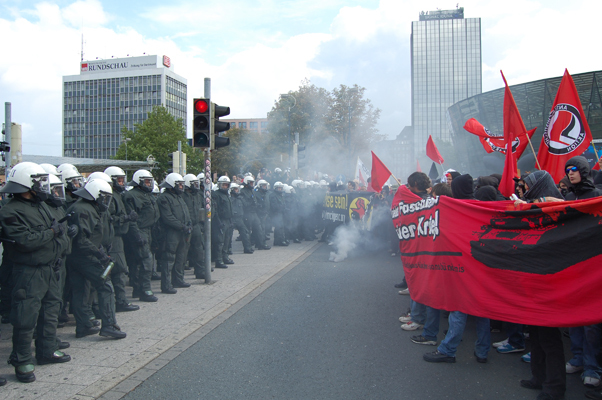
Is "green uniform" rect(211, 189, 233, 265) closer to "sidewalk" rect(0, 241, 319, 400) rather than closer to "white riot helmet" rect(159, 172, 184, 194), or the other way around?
"sidewalk" rect(0, 241, 319, 400)

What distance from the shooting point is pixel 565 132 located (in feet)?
22.6

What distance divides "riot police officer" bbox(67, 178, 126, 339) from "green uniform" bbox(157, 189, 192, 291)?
86.1 inches

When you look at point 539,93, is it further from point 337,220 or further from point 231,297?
point 231,297

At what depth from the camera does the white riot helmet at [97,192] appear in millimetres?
5328

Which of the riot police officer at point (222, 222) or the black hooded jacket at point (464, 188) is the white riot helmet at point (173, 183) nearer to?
the riot police officer at point (222, 222)

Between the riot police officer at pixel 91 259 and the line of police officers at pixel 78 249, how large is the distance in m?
0.01

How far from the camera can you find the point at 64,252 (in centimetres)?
467

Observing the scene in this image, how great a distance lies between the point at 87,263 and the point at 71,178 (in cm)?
188

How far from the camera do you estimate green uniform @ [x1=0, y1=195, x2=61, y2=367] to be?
4180 millimetres

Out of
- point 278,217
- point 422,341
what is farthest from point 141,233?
point 278,217

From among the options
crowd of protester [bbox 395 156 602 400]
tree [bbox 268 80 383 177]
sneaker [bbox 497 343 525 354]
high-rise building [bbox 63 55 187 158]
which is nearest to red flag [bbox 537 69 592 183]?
crowd of protester [bbox 395 156 602 400]

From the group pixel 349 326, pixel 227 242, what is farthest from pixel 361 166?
pixel 349 326

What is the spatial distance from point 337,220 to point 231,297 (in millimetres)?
6300

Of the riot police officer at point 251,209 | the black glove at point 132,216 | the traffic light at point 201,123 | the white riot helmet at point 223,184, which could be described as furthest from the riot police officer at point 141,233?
the riot police officer at point 251,209
